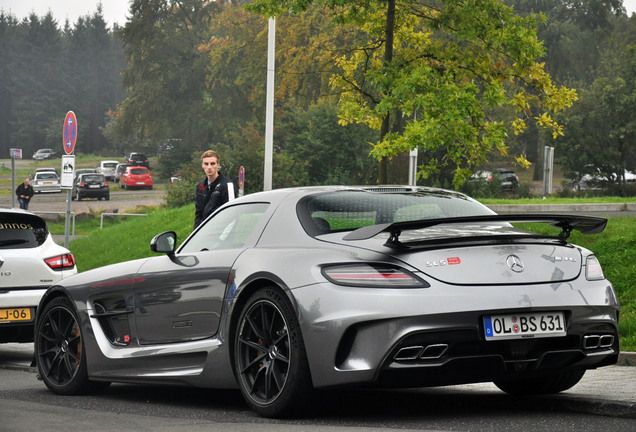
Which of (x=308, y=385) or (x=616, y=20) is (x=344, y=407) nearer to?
(x=308, y=385)

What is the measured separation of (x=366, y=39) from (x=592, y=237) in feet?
134

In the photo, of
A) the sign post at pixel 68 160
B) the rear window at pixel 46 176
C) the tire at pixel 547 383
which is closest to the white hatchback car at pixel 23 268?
the tire at pixel 547 383

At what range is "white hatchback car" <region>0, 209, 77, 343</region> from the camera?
10375 millimetres

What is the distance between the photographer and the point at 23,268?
10641 mm

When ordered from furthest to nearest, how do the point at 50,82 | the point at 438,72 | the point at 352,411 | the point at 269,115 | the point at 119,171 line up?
the point at 50,82, the point at 119,171, the point at 269,115, the point at 438,72, the point at 352,411

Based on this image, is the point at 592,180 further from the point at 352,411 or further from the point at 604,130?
the point at 352,411

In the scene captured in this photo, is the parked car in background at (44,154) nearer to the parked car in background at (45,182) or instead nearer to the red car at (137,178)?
the red car at (137,178)

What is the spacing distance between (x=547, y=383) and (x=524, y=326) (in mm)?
1316

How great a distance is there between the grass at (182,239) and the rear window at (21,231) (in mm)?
5771

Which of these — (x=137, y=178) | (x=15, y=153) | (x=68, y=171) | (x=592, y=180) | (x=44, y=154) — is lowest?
(x=44, y=154)

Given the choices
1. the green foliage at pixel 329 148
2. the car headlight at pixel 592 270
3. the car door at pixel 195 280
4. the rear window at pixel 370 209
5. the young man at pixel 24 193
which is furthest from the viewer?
the young man at pixel 24 193

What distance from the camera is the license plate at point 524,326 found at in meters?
5.74

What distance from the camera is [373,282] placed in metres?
5.78

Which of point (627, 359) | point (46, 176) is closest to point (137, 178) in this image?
point (46, 176)
